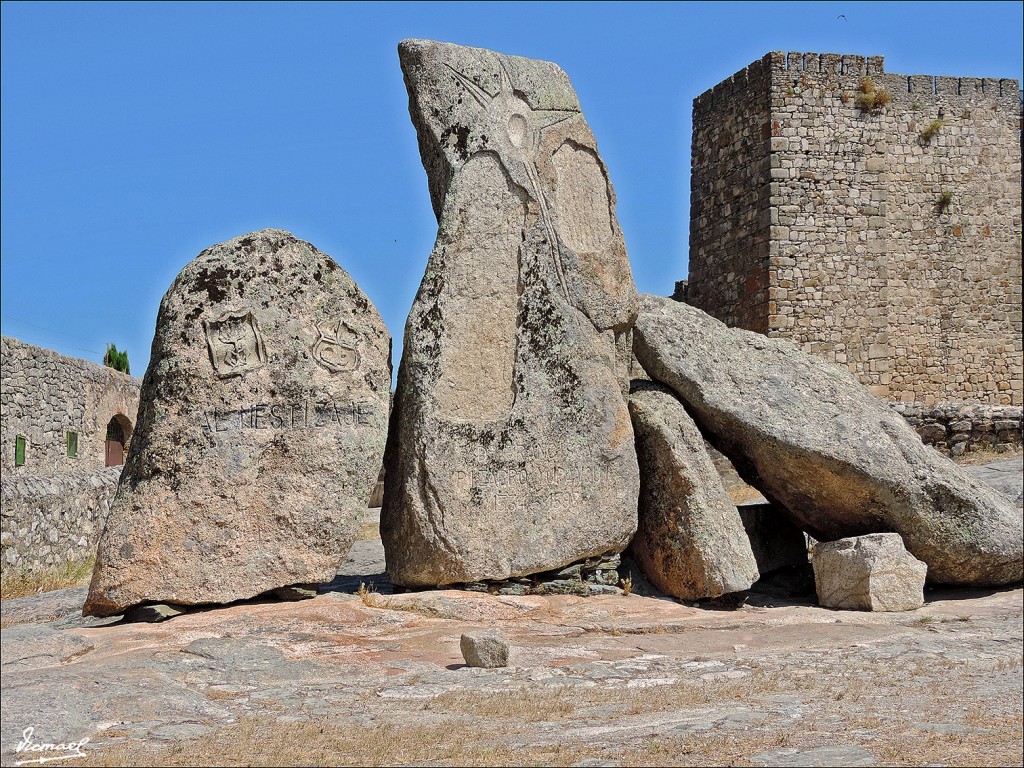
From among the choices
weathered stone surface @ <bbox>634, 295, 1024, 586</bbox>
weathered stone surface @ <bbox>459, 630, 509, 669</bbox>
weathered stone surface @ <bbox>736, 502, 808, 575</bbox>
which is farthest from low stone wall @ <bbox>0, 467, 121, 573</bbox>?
weathered stone surface @ <bbox>736, 502, 808, 575</bbox>

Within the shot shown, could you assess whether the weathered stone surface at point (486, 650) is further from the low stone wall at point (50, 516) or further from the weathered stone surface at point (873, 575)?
the low stone wall at point (50, 516)

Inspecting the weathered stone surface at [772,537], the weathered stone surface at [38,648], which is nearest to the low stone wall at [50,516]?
the weathered stone surface at [38,648]

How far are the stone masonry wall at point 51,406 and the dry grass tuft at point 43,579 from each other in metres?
4.65

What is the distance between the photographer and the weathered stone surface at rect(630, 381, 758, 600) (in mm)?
7855

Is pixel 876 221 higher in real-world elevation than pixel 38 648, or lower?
higher

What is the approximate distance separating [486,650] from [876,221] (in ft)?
44.3

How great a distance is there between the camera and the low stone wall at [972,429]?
15.2 m

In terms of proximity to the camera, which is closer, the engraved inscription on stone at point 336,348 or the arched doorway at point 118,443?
the engraved inscription on stone at point 336,348

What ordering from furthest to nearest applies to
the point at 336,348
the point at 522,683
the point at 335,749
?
the point at 336,348 → the point at 522,683 → the point at 335,749

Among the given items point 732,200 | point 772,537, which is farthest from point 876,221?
point 772,537

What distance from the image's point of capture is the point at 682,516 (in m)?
7.96

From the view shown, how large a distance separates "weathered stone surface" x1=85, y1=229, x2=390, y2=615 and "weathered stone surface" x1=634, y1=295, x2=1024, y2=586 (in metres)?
2.28

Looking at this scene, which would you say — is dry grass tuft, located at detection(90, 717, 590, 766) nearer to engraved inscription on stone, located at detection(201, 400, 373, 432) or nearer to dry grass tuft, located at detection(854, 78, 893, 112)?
engraved inscription on stone, located at detection(201, 400, 373, 432)

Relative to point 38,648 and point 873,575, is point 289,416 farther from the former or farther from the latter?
point 873,575
